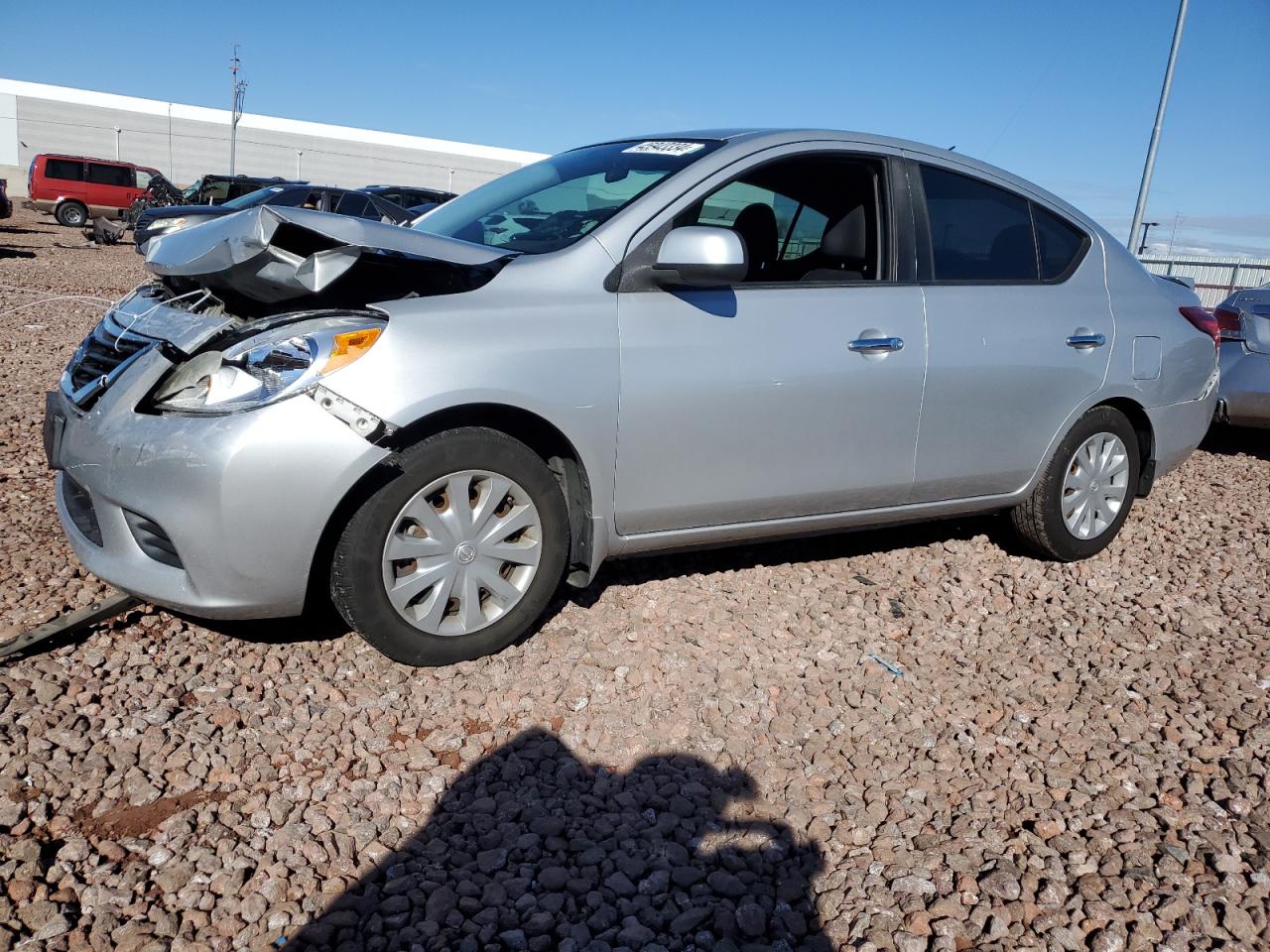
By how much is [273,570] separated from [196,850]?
834mm

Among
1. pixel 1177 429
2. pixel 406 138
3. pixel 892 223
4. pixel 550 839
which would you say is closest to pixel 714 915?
pixel 550 839

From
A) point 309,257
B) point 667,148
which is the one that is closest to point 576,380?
point 309,257

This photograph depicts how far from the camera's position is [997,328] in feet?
13.5

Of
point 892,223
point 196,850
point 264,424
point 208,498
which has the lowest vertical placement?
point 196,850

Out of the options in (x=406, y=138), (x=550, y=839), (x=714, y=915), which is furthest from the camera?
(x=406, y=138)

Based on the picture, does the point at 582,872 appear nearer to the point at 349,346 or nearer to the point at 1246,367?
the point at 349,346

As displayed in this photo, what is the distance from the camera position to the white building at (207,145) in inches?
1998

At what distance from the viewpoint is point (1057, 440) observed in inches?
175

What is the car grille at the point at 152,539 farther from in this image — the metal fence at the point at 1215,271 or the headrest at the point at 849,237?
the metal fence at the point at 1215,271

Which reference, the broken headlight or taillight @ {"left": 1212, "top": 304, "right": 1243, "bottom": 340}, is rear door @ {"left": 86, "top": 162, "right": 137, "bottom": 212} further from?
the broken headlight

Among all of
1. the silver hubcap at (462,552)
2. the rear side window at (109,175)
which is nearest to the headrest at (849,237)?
the silver hubcap at (462,552)

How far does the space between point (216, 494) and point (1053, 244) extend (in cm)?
366

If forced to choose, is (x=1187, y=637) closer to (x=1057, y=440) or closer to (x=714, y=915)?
(x=1057, y=440)

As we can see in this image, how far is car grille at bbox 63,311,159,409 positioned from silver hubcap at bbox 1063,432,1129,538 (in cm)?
388
